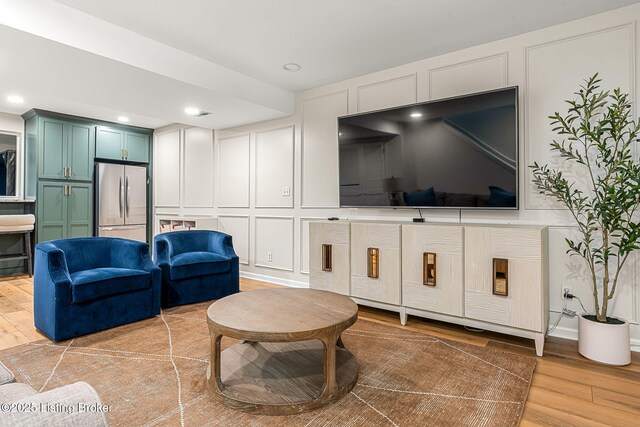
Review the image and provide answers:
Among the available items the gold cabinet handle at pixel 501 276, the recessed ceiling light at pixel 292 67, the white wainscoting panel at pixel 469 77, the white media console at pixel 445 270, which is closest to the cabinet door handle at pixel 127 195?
the recessed ceiling light at pixel 292 67

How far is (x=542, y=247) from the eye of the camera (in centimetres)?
245

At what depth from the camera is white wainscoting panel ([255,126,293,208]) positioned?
448 centimetres

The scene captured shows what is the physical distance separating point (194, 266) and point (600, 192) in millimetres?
3533

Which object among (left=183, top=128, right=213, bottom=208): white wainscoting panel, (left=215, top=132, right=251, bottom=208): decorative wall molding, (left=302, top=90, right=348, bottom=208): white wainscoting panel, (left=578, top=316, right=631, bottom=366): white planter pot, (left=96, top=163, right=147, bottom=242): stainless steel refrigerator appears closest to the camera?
(left=578, top=316, right=631, bottom=366): white planter pot

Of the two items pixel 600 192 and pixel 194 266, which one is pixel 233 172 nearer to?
pixel 194 266

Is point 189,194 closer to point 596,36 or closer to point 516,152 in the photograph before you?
point 516,152

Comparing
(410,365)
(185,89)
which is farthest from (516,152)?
(185,89)

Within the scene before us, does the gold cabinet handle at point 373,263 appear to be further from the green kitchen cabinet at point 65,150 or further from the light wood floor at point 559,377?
the green kitchen cabinet at point 65,150

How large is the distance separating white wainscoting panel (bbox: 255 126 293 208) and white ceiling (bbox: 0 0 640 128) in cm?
79

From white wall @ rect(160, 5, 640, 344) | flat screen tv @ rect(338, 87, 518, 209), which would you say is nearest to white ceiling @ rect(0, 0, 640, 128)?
white wall @ rect(160, 5, 640, 344)

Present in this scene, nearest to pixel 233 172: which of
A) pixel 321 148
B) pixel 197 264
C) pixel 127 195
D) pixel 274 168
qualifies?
pixel 274 168

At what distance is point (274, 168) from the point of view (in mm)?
4613

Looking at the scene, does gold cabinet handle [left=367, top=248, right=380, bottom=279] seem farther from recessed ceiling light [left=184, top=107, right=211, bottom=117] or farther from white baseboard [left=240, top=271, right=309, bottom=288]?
recessed ceiling light [left=184, top=107, right=211, bottom=117]

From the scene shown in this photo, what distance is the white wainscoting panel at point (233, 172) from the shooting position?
16.2ft
